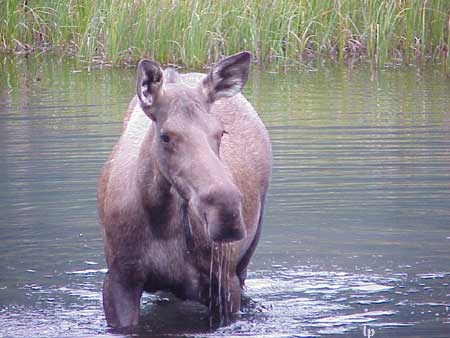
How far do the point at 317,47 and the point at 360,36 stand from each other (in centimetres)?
80

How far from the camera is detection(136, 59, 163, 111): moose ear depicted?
20.2 ft

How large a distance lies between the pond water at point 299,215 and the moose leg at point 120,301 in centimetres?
24

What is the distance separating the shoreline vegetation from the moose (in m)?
11.9

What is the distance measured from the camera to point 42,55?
77.3 ft

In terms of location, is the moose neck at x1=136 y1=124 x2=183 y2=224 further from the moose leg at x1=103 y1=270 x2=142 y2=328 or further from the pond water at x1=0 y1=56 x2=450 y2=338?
the pond water at x1=0 y1=56 x2=450 y2=338

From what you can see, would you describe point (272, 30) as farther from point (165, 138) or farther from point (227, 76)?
point (165, 138)

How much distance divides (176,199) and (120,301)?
864 millimetres

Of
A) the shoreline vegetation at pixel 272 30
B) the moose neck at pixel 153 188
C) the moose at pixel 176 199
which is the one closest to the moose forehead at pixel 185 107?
the moose at pixel 176 199

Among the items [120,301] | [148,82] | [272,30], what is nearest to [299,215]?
[120,301]

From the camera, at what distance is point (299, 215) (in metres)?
10.6

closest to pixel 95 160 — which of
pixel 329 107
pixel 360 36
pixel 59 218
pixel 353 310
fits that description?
pixel 59 218

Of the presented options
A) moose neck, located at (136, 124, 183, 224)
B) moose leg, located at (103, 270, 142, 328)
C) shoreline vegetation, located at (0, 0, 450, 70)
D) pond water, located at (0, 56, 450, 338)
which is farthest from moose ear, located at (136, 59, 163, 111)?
shoreline vegetation, located at (0, 0, 450, 70)

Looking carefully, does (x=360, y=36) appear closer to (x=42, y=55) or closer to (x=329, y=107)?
(x=329, y=107)

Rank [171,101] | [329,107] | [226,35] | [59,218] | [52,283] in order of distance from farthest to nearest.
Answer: [226,35] → [329,107] → [59,218] → [52,283] → [171,101]
